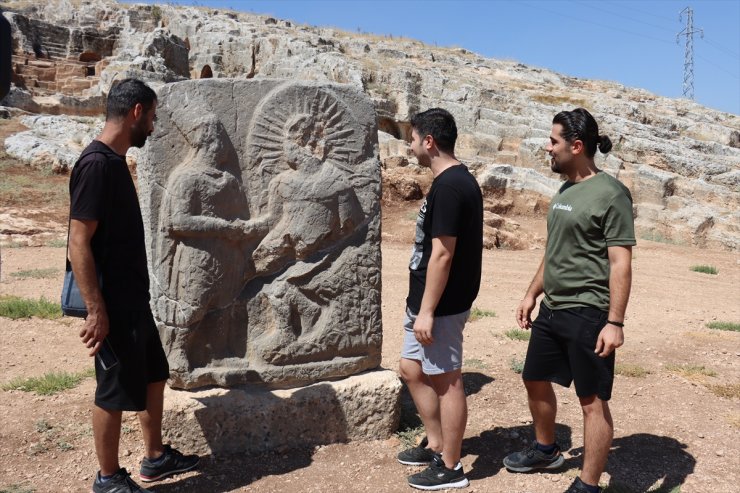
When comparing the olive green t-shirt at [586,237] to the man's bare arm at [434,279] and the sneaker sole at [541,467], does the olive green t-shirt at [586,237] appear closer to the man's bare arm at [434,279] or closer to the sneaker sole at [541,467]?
the man's bare arm at [434,279]

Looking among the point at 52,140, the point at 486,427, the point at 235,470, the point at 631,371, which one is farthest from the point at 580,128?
the point at 52,140

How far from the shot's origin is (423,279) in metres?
3.54

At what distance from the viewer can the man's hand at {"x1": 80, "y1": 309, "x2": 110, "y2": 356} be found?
9.69 ft

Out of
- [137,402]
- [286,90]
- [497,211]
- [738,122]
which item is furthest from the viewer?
[738,122]

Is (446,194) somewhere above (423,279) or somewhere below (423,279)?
above

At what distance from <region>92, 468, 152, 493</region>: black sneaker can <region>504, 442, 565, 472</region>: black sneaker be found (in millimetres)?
2093

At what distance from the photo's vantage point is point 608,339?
3.12 metres

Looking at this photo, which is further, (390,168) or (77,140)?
(77,140)

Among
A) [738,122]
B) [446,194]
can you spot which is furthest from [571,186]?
[738,122]

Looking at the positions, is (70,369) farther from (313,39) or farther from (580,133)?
(313,39)

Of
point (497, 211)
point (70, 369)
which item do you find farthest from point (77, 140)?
point (70, 369)

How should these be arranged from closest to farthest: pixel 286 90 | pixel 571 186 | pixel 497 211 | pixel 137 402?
1. pixel 137 402
2. pixel 571 186
3. pixel 286 90
4. pixel 497 211

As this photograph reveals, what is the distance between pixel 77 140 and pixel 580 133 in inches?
641

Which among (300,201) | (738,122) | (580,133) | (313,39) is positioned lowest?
(300,201)
